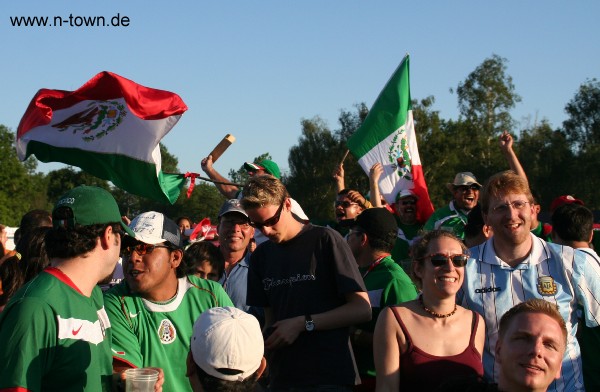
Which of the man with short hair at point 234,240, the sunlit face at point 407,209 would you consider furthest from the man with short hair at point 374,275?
the sunlit face at point 407,209

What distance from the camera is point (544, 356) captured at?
3156 mm

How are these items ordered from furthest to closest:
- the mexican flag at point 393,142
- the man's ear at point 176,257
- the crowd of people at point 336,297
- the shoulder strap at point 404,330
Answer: the mexican flag at point 393,142 → the man's ear at point 176,257 → the shoulder strap at point 404,330 → the crowd of people at point 336,297

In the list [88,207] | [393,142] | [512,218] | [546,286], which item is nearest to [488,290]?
[546,286]

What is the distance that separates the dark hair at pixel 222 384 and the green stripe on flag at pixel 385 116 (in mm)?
7414

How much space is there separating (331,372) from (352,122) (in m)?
65.2

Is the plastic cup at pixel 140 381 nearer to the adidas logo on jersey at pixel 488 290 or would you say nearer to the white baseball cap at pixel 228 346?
the white baseball cap at pixel 228 346

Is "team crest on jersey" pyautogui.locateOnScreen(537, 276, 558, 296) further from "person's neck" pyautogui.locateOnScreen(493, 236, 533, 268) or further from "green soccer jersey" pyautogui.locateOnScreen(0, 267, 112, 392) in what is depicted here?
"green soccer jersey" pyautogui.locateOnScreen(0, 267, 112, 392)

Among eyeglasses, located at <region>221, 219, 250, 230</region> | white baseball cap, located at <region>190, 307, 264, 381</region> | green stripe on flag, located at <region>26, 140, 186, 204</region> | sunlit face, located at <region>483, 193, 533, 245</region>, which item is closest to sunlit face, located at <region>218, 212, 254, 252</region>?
eyeglasses, located at <region>221, 219, 250, 230</region>

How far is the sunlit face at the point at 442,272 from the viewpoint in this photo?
423cm

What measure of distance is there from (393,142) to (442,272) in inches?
233

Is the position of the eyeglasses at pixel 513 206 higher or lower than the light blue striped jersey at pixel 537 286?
higher

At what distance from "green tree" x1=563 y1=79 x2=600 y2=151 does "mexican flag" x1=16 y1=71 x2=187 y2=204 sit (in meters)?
56.3

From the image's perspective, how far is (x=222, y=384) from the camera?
9.00 feet

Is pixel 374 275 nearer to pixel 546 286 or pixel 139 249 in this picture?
pixel 546 286
